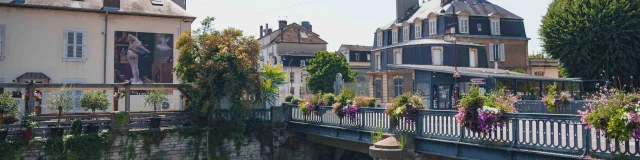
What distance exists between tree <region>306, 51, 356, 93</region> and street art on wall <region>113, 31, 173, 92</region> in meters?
27.0

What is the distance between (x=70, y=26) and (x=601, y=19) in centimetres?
2999

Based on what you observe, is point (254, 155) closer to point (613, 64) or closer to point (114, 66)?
point (114, 66)

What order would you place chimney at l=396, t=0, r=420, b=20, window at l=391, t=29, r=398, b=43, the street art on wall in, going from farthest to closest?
chimney at l=396, t=0, r=420, b=20 < window at l=391, t=29, r=398, b=43 < the street art on wall

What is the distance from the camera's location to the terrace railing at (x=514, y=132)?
8.88m

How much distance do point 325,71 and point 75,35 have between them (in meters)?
29.7

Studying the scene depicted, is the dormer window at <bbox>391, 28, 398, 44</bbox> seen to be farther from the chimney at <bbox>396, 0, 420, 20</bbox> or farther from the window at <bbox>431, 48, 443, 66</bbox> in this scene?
the window at <bbox>431, 48, 443, 66</bbox>

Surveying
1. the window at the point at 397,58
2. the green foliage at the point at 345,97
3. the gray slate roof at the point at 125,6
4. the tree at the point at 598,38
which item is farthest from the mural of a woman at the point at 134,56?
the tree at the point at 598,38

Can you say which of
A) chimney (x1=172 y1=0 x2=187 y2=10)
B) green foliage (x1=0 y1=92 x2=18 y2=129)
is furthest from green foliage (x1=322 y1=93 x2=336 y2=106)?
chimney (x1=172 y1=0 x2=187 y2=10)

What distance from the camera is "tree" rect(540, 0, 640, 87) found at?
32.3m

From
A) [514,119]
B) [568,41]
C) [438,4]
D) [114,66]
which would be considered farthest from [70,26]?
[438,4]

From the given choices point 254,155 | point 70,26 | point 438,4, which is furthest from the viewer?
point 438,4

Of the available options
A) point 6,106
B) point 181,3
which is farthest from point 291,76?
point 6,106

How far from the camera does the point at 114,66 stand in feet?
79.4

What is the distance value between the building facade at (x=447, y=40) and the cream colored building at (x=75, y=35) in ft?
57.8
